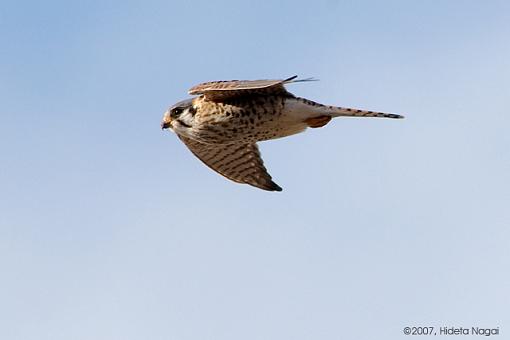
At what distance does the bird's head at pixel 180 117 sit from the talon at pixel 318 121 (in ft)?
5.61

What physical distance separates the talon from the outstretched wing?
56 cm

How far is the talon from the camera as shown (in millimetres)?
14312

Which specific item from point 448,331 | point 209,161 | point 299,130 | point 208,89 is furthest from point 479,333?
point 209,161

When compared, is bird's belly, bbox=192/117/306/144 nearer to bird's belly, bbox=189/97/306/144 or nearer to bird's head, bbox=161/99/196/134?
bird's belly, bbox=189/97/306/144

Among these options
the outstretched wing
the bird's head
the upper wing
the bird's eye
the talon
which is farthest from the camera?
the upper wing

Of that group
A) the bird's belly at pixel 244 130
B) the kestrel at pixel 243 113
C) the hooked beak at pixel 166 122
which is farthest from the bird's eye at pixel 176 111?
the bird's belly at pixel 244 130

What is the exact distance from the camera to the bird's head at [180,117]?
582 inches

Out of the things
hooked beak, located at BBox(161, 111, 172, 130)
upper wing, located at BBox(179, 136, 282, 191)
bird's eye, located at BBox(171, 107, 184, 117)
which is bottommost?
upper wing, located at BBox(179, 136, 282, 191)

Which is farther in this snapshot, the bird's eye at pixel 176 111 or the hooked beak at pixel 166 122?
the hooked beak at pixel 166 122

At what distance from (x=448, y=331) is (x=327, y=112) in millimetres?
3713

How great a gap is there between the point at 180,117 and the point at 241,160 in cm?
227

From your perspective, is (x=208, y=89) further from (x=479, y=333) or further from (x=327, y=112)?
(x=479, y=333)

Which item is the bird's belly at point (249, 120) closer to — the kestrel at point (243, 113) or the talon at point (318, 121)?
the kestrel at point (243, 113)

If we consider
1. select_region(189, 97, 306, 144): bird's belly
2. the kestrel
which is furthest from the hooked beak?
select_region(189, 97, 306, 144): bird's belly
